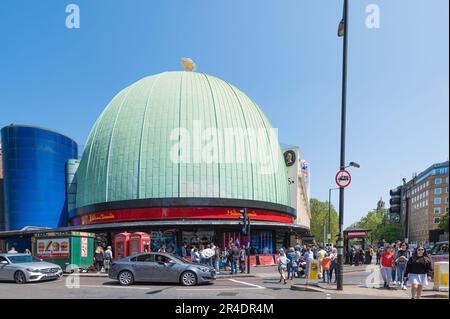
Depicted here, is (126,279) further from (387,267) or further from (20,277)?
(387,267)

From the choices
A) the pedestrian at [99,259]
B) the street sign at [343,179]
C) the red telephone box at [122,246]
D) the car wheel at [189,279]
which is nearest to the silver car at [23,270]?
the pedestrian at [99,259]

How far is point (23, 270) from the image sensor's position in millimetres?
17000

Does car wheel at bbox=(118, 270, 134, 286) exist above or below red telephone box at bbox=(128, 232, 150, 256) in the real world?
above

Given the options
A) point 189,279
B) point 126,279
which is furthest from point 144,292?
point 126,279

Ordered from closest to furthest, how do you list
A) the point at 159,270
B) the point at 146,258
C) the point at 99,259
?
1. the point at 159,270
2. the point at 146,258
3. the point at 99,259

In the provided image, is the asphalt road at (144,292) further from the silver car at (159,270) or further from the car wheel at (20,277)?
the car wheel at (20,277)

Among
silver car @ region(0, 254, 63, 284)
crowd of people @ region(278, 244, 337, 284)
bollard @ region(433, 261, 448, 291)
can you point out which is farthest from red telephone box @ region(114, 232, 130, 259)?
bollard @ region(433, 261, 448, 291)

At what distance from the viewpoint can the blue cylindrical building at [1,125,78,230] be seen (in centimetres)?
4488

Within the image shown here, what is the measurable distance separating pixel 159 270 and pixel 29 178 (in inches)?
1382

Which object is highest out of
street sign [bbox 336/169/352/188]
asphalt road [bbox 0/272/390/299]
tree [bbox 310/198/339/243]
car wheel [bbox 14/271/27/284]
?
street sign [bbox 336/169/352/188]

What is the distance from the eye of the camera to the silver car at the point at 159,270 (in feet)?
53.0

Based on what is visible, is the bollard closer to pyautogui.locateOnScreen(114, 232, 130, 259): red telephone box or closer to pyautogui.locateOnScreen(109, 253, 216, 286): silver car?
pyautogui.locateOnScreen(109, 253, 216, 286): silver car

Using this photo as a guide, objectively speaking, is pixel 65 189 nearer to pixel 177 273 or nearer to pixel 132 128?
pixel 132 128

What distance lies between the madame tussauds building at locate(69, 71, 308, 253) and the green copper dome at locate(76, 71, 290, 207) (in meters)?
0.10
